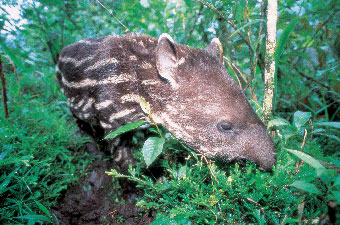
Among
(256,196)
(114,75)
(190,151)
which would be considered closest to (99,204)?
(190,151)

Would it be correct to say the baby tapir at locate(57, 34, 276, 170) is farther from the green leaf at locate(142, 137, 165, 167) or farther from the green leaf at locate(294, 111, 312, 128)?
the green leaf at locate(142, 137, 165, 167)

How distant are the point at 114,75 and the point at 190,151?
4.20 feet

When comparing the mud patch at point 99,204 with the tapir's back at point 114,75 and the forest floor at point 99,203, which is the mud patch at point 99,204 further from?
the tapir's back at point 114,75

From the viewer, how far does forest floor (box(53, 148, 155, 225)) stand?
233cm

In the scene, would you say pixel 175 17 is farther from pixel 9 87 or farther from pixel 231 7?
pixel 9 87

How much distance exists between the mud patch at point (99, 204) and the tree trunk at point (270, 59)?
1.55 m

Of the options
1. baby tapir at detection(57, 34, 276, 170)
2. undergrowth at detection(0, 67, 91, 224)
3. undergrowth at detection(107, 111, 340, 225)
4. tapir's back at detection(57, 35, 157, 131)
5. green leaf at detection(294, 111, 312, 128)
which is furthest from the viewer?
tapir's back at detection(57, 35, 157, 131)

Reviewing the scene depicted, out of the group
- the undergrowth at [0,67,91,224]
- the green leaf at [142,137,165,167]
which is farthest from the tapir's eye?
the undergrowth at [0,67,91,224]

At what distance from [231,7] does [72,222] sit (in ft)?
10.2

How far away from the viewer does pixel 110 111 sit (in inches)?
109

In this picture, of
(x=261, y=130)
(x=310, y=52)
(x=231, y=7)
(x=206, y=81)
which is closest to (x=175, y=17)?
(x=231, y=7)

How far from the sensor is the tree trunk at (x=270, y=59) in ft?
7.00

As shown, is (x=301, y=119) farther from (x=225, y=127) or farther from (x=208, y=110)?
(x=208, y=110)

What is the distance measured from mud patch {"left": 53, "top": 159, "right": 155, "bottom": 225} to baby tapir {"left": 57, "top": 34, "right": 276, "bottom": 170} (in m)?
0.70
